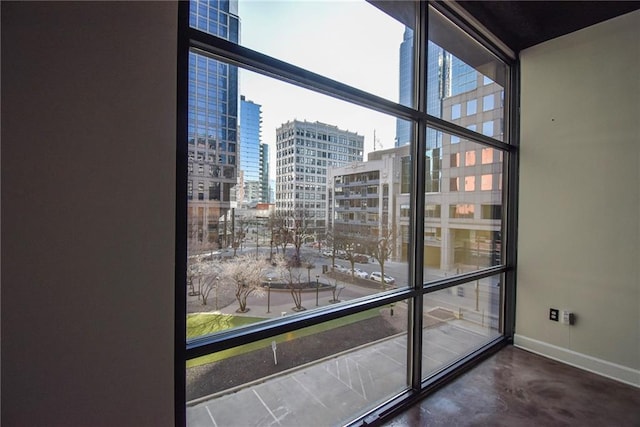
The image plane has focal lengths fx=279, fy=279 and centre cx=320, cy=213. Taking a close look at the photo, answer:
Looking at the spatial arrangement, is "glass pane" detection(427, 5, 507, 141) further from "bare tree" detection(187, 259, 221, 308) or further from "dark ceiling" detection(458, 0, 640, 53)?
"bare tree" detection(187, 259, 221, 308)

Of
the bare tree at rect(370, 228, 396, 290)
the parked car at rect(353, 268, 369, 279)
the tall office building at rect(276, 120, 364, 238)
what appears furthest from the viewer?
the bare tree at rect(370, 228, 396, 290)

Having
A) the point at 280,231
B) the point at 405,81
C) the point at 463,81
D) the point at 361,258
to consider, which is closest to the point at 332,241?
the point at 361,258

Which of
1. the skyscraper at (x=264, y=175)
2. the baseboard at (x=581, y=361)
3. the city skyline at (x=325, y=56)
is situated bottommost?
the baseboard at (x=581, y=361)

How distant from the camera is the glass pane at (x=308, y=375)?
4.87 feet

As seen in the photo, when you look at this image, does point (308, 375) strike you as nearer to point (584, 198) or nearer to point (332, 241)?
point (332, 241)

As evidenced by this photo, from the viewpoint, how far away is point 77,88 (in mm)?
967

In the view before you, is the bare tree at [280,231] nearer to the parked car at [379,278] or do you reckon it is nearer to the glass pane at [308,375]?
the glass pane at [308,375]

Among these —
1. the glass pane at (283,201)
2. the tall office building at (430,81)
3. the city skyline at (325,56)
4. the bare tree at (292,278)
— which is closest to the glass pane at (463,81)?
the tall office building at (430,81)

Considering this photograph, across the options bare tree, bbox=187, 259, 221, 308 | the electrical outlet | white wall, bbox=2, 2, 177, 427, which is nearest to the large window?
bare tree, bbox=187, 259, 221, 308

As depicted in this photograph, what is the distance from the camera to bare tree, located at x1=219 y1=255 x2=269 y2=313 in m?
1.49

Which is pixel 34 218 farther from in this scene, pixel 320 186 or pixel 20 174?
pixel 320 186

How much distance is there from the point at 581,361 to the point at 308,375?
109 inches

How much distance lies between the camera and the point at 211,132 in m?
1.45

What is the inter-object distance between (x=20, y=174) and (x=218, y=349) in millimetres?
1024
